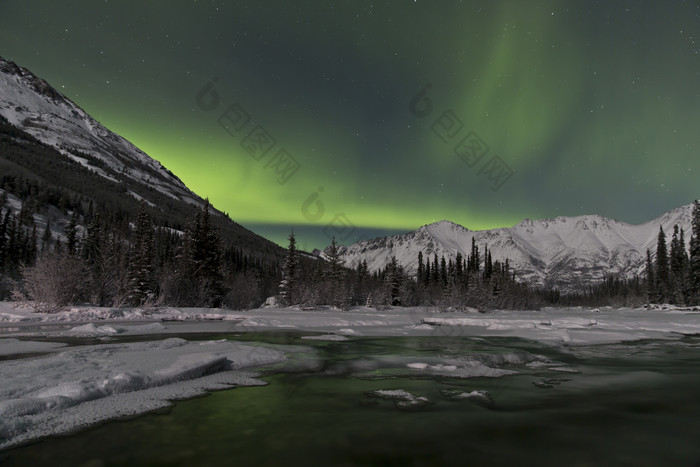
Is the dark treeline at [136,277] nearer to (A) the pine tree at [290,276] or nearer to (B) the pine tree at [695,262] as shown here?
(A) the pine tree at [290,276]

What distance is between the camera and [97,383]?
8.20 m

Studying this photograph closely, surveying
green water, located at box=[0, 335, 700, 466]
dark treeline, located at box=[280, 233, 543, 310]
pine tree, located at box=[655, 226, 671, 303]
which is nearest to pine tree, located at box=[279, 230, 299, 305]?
dark treeline, located at box=[280, 233, 543, 310]

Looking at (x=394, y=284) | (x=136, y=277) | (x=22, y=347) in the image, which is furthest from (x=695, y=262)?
(x=22, y=347)

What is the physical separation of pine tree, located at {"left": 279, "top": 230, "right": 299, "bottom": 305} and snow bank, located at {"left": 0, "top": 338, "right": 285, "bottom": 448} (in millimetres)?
49239

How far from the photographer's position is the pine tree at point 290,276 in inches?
2440

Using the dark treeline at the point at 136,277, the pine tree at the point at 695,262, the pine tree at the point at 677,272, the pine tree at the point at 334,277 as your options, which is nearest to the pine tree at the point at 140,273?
the dark treeline at the point at 136,277

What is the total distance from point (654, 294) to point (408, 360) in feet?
339

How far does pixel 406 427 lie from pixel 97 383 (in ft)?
21.6

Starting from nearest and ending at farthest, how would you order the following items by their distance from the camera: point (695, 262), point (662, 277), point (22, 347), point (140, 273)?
point (22, 347)
point (140, 273)
point (695, 262)
point (662, 277)

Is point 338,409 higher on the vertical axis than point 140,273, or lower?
lower

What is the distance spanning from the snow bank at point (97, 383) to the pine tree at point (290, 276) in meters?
49.2

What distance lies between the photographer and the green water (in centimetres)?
547

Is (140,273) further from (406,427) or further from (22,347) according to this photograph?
(406,427)

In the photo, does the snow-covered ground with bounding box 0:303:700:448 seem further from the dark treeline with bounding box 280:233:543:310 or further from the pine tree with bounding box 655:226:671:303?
the pine tree with bounding box 655:226:671:303
